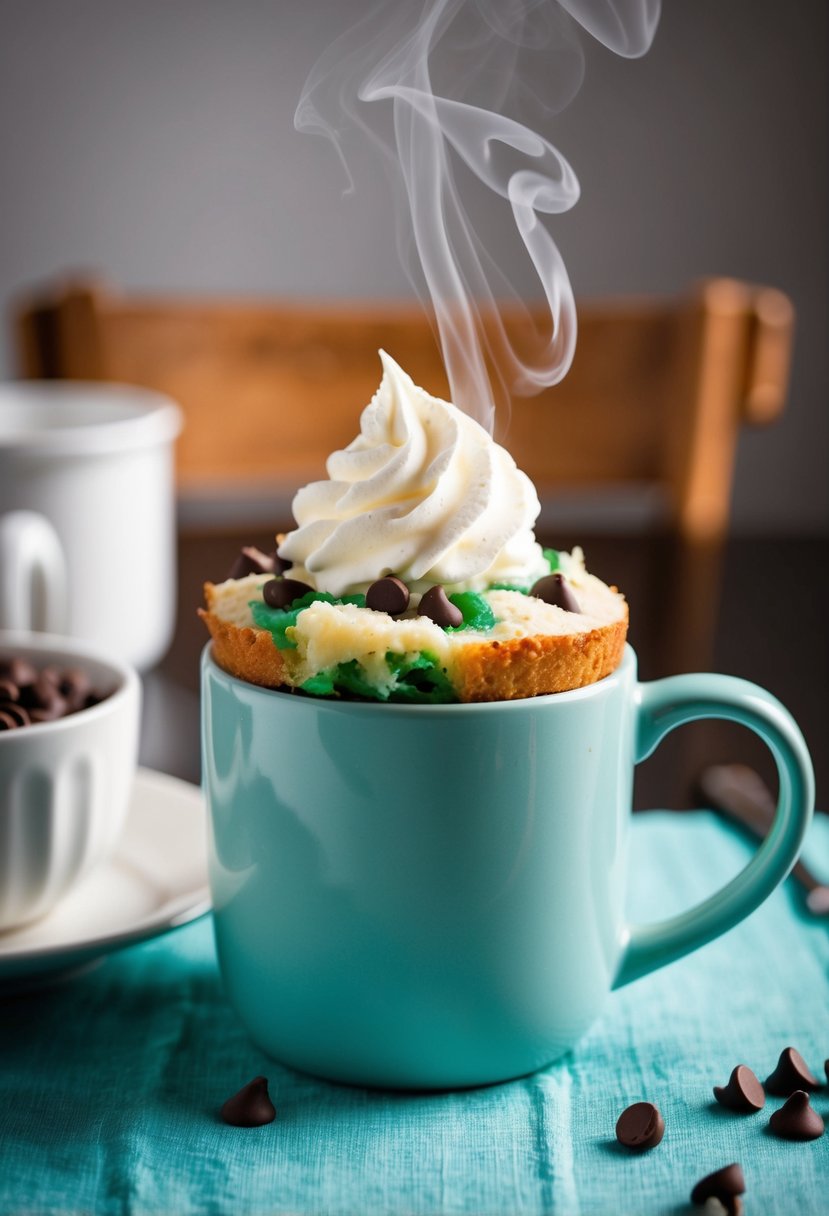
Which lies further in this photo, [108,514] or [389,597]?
[108,514]

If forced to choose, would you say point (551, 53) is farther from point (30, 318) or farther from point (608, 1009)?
point (30, 318)

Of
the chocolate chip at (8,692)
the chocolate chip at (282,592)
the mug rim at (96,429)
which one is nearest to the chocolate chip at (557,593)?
the chocolate chip at (282,592)

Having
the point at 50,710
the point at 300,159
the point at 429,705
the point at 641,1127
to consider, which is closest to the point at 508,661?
the point at 429,705

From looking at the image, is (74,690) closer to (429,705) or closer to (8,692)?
(8,692)

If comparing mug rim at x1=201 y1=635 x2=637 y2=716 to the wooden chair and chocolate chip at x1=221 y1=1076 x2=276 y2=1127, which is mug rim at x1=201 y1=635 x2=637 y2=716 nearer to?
chocolate chip at x1=221 y1=1076 x2=276 y2=1127

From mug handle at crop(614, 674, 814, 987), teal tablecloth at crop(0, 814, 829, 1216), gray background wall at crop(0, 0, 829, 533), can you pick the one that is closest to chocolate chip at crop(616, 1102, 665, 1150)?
teal tablecloth at crop(0, 814, 829, 1216)

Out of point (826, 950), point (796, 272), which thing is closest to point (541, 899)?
point (826, 950)

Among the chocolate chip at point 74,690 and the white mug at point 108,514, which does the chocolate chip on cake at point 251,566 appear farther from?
the white mug at point 108,514
